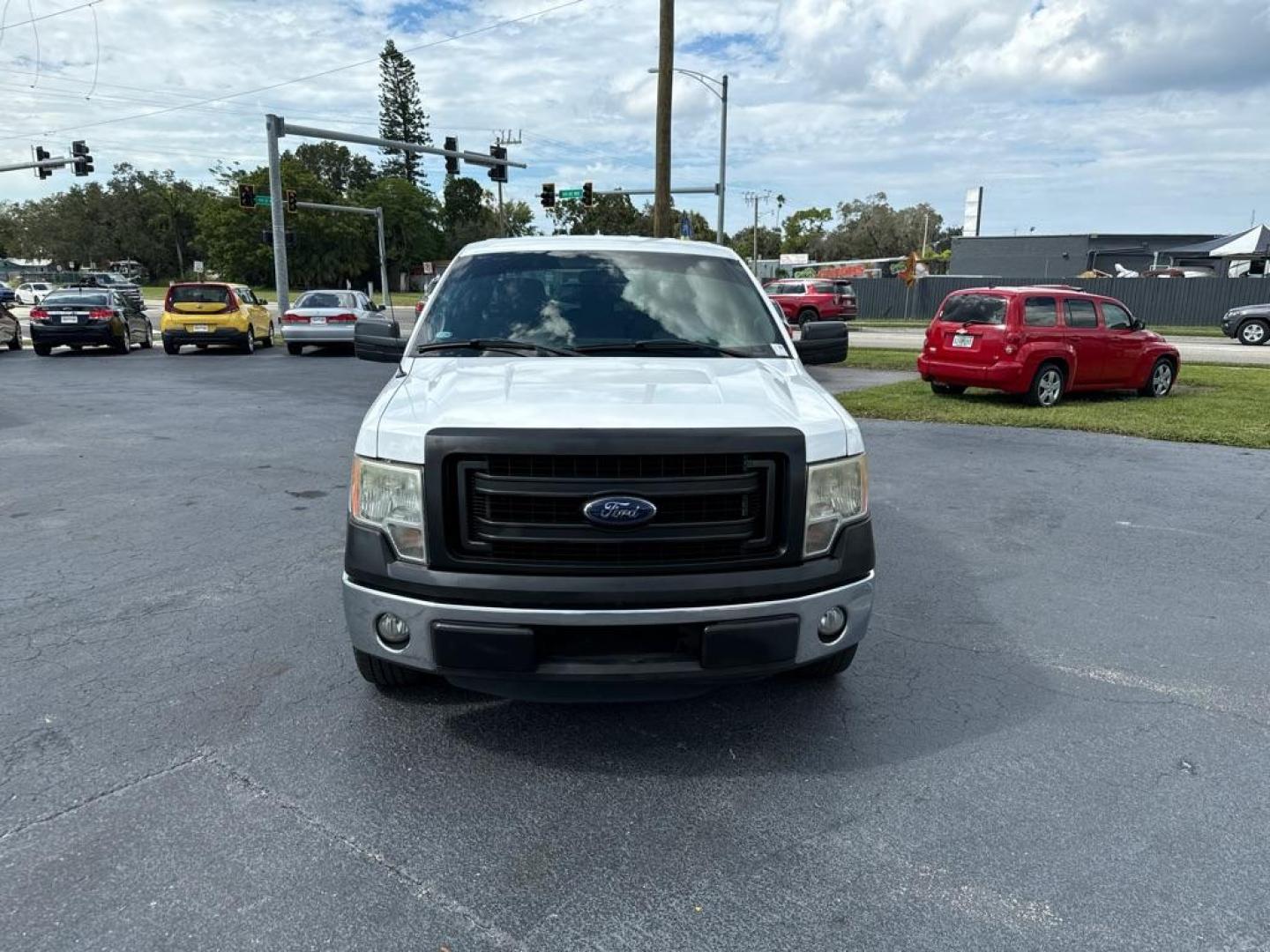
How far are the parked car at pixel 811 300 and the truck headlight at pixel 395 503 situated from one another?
2936cm

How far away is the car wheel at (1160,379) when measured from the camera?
13.7 metres

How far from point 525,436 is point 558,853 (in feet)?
4.34

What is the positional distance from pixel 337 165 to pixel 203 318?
91128 millimetres

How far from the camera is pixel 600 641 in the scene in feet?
9.58

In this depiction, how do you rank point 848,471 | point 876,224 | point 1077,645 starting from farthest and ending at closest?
point 876,224 < point 1077,645 < point 848,471

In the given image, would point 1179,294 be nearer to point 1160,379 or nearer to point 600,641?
point 1160,379

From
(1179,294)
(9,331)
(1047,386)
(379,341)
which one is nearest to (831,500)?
(379,341)

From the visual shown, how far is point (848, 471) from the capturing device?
3.10 meters

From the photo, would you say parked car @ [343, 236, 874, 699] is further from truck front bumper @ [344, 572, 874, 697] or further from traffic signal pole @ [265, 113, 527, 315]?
traffic signal pole @ [265, 113, 527, 315]

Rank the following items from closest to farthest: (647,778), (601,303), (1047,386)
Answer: (647,778) → (601,303) → (1047,386)

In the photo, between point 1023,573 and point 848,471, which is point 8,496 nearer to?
point 848,471

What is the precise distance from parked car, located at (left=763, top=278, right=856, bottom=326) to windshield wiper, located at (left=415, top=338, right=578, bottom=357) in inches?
Result: 1110

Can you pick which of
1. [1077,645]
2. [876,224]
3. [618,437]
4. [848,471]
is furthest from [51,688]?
[876,224]

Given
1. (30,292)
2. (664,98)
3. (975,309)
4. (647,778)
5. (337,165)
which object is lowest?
(647,778)
